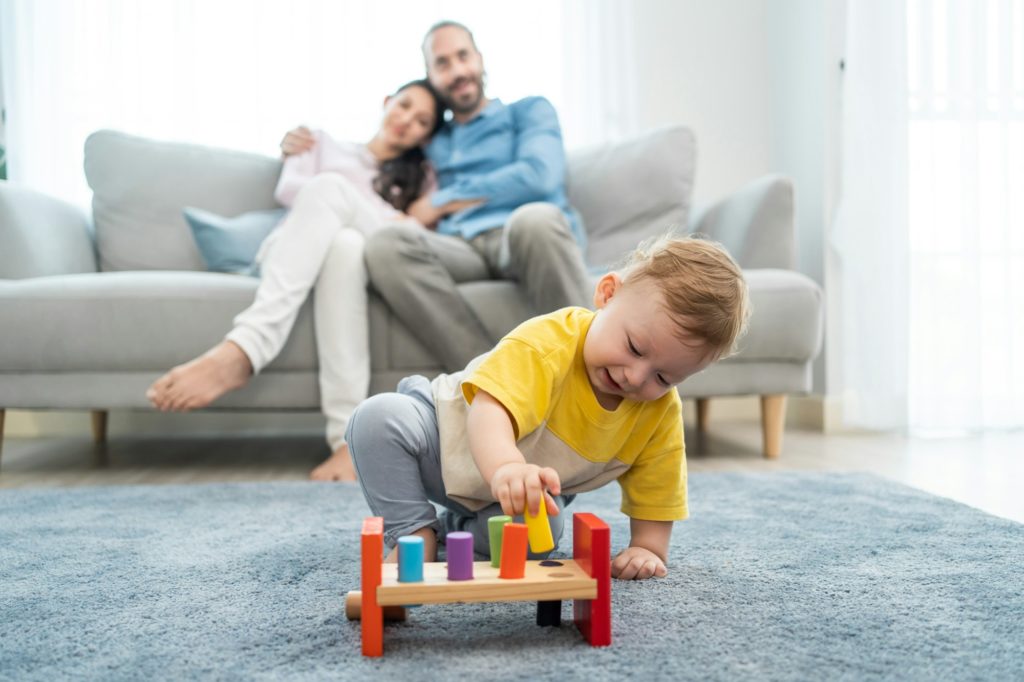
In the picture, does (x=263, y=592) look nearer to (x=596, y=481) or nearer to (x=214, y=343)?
(x=596, y=481)

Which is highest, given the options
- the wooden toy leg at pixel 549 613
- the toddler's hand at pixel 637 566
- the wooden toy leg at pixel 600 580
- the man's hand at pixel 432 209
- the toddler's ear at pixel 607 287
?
the man's hand at pixel 432 209

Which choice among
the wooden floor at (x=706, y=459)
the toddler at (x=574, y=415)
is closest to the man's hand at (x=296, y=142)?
the wooden floor at (x=706, y=459)

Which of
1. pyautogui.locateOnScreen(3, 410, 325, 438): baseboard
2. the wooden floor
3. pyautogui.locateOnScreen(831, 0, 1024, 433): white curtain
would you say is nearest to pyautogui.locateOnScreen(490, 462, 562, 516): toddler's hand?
the wooden floor

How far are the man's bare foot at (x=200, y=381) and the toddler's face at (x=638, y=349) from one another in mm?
978

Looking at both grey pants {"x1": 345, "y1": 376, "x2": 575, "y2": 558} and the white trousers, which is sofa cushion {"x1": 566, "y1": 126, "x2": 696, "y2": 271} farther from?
grey pants {"x1": 345, "y1": 376, "x2": 575, "y2": 558}

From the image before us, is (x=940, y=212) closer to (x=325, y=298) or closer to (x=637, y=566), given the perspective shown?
(x=325, y=298)

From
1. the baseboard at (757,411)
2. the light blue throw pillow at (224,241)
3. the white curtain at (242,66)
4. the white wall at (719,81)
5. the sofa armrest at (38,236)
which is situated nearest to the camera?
the sofa armrest at (38,236)

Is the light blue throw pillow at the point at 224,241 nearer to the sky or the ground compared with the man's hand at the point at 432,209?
nearer to the ground

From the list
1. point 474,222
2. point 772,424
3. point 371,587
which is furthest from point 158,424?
point 371,587

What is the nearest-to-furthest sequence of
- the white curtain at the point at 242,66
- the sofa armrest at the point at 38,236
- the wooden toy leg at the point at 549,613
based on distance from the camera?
the wooden toy leg at the point at 549,613 < the sofa armrest at the point at 38,236 < the white curtain at the point at 242,66

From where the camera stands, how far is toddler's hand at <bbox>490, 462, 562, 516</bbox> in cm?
69

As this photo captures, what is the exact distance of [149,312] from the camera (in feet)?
5.71

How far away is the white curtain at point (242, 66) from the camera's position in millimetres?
2643

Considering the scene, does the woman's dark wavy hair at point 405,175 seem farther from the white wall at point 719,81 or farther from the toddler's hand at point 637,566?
the toddler's hand at point 637,566
